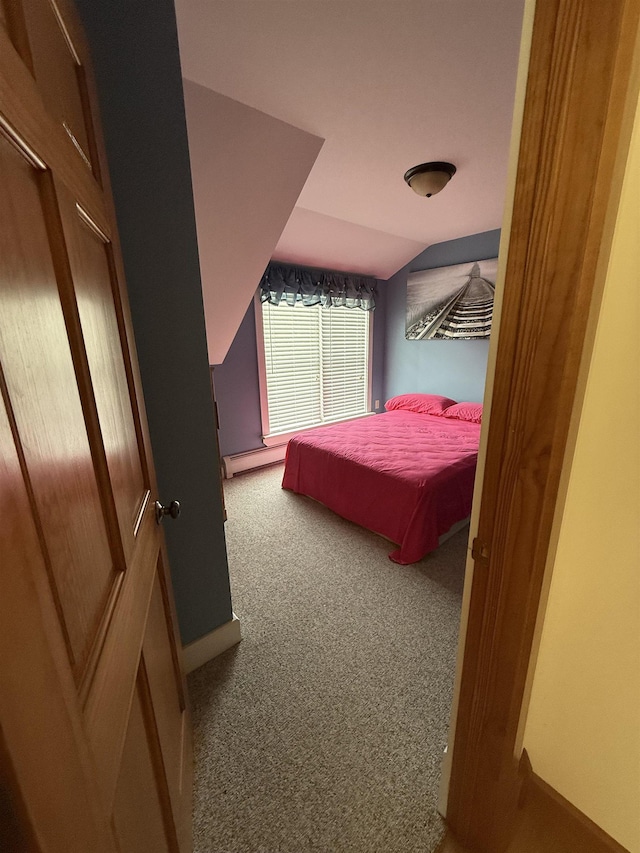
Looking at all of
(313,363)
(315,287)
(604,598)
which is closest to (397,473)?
(604,598)

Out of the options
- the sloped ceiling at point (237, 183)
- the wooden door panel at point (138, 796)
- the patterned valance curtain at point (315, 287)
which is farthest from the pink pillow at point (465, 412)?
the wooden door panel at point (138, 796)

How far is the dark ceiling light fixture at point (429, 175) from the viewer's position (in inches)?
85.0

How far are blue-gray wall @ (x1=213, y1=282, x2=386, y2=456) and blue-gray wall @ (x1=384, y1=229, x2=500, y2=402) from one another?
2003mm

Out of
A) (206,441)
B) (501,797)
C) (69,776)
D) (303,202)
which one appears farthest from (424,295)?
(69,776)

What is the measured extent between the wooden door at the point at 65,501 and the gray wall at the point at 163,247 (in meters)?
0.34

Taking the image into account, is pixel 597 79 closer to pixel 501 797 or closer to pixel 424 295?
pixel 501 797

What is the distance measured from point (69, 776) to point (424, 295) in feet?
15.1

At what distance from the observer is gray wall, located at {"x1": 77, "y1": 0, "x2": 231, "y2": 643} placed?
3.44 ft

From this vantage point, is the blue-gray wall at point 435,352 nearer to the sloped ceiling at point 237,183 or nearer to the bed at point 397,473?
the bed at point 397,473

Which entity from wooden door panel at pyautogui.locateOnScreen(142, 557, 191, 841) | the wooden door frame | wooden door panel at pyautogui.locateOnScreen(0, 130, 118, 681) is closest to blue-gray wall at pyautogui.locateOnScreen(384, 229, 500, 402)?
the wooden door frame

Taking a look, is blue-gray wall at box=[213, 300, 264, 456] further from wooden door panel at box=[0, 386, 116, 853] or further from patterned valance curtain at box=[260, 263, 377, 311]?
wooden door panel at box=[0, 386, 116, 853]

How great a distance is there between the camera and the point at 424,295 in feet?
14.0

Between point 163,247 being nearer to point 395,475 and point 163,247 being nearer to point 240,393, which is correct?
point 395,475

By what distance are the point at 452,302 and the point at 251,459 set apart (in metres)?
2.85
